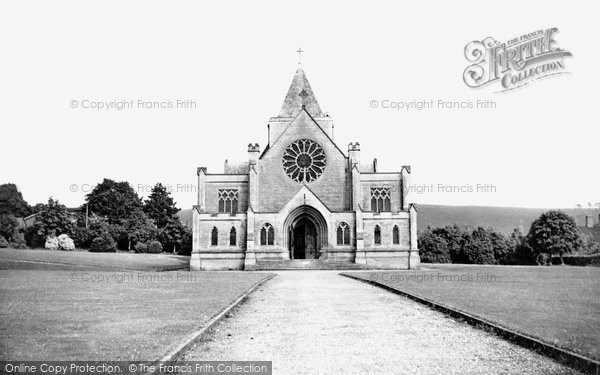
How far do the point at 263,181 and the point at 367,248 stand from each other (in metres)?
11.8

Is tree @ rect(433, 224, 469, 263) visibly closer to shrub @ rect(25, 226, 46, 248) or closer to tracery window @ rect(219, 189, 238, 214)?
tracery window @ rect(219, 189, 238, 214)

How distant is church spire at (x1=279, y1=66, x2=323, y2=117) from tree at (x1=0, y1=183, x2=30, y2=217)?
150ft

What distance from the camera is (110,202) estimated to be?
281 feet

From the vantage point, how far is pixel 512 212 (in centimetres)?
15088

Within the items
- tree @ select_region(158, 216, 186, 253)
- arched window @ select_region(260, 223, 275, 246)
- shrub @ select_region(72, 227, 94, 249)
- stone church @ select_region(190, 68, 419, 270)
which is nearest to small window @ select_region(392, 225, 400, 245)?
stone church @ select_region(190, 68, 419, 270)

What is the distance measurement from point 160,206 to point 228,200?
48562 mm

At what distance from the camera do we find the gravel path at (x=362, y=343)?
8.20m

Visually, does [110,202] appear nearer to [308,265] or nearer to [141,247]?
[141,247]

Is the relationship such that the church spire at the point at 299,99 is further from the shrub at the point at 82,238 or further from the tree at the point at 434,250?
the shrub at the point at 82,238

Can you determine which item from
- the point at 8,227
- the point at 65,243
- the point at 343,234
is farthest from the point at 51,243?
the point at 343,234

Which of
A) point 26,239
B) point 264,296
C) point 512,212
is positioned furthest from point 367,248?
point 512,212

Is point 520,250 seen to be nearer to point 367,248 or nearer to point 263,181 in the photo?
point 367,248

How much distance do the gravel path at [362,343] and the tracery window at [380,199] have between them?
1316 inches

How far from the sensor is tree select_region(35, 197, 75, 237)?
6806cm
